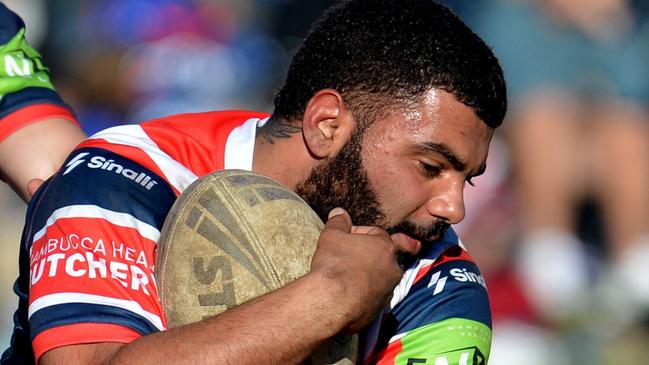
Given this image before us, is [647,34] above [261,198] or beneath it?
above

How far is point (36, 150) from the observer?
5.18m

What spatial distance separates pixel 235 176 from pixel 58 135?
158 centimetres

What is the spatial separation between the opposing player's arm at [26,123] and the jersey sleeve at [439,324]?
1.65 m

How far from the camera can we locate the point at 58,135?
17.2 feet

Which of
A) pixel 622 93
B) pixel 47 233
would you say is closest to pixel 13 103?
pixel 47 233

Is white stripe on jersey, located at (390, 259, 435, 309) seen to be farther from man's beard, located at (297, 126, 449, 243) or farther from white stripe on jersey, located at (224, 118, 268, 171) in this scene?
white stripe on jersey, located at (224, 118, 268, 171)

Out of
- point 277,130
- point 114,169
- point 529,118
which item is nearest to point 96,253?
point 114,169

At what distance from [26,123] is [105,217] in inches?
59.5

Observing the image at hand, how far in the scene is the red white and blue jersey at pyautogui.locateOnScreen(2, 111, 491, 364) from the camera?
3727 millimetres

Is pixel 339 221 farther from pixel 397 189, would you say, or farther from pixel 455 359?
pixel 455 359

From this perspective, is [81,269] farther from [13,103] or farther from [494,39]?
[494,39]

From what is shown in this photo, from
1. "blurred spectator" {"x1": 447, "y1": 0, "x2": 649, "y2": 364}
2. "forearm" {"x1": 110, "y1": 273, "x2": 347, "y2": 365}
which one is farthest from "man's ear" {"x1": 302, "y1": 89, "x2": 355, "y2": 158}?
"blurred spectator" {"x1": 447, "y1": 0, "x2": 649, "y2": 364}

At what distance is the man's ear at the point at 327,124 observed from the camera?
439 cm

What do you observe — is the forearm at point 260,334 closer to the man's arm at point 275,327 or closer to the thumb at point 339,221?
the man's arm at point 275,327
